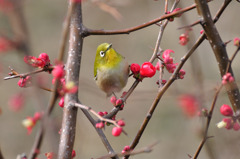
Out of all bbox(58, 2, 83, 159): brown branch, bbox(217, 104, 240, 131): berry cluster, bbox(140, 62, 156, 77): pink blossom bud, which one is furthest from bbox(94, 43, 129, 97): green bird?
bbox(217, 104, 240, 131): berry cluster

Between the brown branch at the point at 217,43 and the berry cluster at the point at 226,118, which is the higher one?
the brown branch at the point at 217,43

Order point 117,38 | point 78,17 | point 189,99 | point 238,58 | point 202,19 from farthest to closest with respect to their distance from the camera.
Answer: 1. point 117,38
2. point 238,58
3. point 189,99
4. point 78,17
5. point 202,19

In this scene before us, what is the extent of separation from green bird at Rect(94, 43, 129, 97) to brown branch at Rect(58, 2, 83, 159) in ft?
3.06

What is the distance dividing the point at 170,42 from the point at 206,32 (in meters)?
5.39

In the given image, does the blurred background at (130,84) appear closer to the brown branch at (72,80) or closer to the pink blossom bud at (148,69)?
the pink blossom bud at (148,69)

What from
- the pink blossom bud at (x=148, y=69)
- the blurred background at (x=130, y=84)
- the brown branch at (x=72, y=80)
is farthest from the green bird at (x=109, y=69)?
the blurred background at (x=130, y=84)

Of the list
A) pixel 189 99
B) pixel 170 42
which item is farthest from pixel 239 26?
pixel 189 99

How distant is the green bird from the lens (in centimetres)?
229

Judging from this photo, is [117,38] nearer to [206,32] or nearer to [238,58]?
[238,58]

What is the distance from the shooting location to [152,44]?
651cm

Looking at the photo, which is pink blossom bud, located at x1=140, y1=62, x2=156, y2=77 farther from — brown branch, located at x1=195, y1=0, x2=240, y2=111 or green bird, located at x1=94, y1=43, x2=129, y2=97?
green bird, located at x1=94, y1=43, x2=129, y2=97

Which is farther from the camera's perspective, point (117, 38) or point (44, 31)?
point (44, 31)

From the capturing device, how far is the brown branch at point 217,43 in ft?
4.01

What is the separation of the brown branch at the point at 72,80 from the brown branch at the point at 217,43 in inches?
19.9
